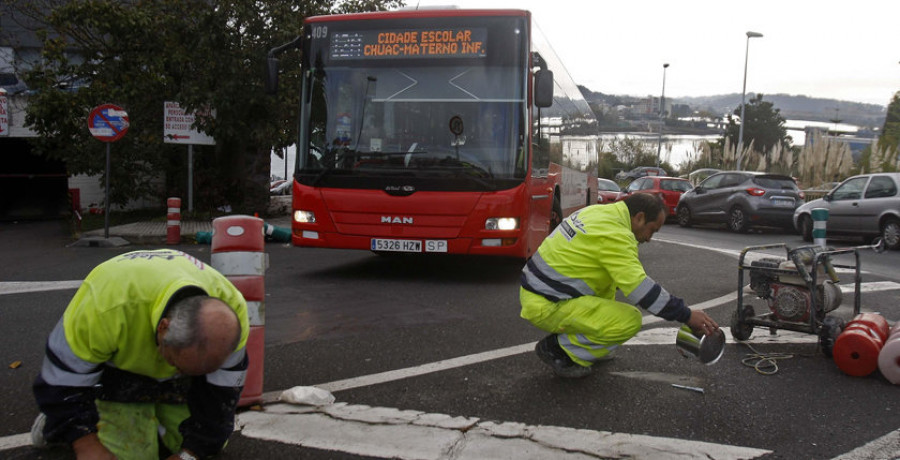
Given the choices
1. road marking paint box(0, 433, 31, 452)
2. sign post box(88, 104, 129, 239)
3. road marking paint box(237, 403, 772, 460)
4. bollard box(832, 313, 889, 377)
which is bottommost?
road marking paint box(0, 433, 31, 452)

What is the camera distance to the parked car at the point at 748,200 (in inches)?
716

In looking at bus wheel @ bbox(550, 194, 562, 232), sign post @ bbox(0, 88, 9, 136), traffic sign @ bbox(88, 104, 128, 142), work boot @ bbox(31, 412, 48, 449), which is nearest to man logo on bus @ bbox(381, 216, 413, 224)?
bus wheel @ bbox(550, 194, 562, 232)

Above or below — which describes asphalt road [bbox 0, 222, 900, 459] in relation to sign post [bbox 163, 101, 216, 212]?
below

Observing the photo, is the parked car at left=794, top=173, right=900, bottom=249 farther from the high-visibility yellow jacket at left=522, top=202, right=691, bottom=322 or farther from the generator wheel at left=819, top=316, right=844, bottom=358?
the high-visibility yellow jacket at left=522, top=202, right=691, bottom=322

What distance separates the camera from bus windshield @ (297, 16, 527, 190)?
27.6 ft

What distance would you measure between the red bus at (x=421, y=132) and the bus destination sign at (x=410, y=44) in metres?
0.01

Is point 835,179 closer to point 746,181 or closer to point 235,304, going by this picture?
point 746,181

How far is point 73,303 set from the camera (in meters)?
2.63

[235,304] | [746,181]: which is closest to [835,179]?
[746,181]

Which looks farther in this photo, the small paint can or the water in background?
the water in background

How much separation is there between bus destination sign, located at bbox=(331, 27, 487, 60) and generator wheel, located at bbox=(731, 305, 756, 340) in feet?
14.6

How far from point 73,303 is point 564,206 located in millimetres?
10440

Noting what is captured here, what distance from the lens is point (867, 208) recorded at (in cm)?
1494

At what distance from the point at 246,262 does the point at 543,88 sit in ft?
17.9
